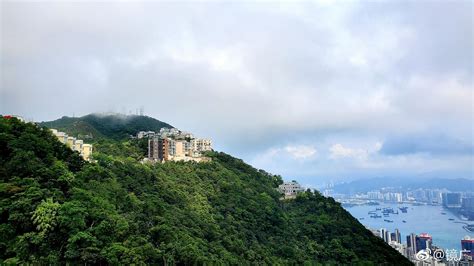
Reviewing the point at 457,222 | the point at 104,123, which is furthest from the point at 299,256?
the point at 457,222

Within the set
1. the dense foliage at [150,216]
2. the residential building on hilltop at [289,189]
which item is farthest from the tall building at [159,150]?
the residential building on hilltop at [289,189]

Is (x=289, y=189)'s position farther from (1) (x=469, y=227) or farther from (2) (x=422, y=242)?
(1) (x=469, y=227)

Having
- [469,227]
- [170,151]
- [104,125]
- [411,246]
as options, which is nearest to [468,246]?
[411,246]

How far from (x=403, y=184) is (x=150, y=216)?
111 meters

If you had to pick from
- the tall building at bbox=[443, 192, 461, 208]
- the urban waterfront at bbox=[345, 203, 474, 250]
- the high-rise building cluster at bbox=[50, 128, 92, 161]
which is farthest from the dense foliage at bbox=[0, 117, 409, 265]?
the tall building at bbox=[443, 192, 461, 208]

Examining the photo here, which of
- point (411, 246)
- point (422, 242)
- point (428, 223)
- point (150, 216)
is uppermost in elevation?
point (150, 216)

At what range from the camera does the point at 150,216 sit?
16.7 meters

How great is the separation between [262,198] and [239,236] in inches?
271

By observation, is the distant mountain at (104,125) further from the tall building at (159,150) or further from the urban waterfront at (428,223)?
the urban waterfront at (428,223)

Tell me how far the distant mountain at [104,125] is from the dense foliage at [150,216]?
14.0 metres

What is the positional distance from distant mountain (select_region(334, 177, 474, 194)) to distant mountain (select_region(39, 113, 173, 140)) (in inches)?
2733

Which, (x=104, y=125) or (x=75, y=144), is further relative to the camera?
(x=104, y=125)

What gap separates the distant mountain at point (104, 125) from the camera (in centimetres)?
3784

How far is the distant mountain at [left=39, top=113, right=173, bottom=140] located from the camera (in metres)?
37.8
